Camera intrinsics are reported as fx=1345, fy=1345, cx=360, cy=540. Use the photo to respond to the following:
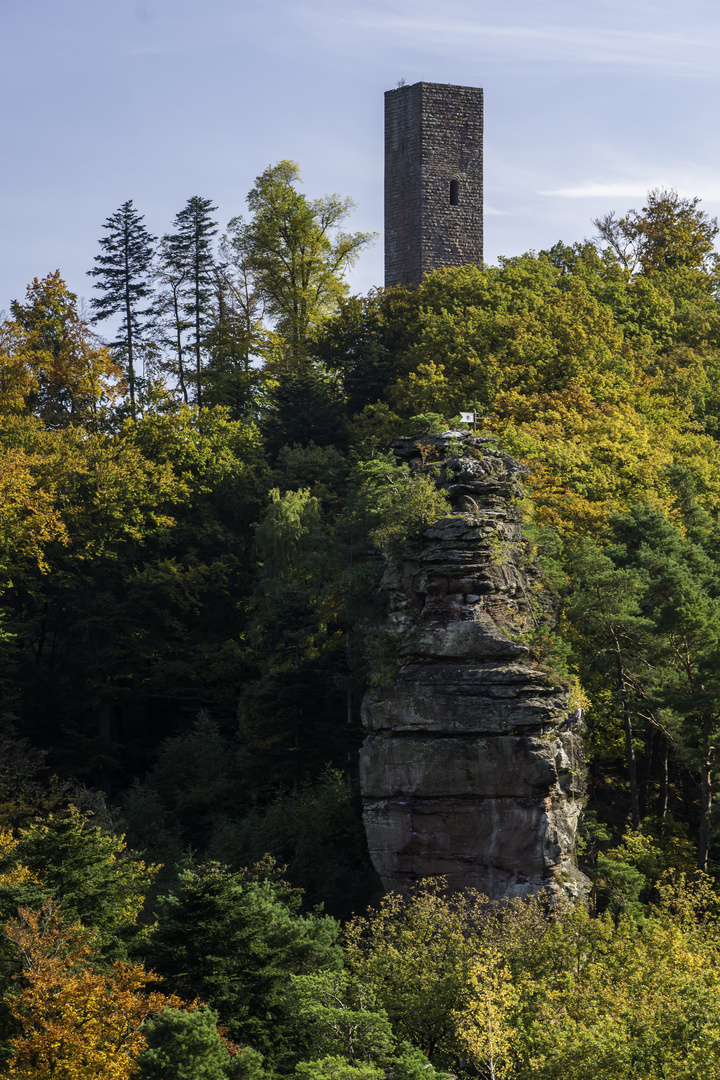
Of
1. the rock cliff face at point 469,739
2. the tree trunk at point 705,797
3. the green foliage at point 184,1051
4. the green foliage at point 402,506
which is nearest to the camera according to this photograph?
the green foliage at point 184,1051

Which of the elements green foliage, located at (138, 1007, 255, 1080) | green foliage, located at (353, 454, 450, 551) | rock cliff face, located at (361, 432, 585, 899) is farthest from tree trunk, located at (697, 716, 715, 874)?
green foliage, located at (138, 1007, 255, 1080)

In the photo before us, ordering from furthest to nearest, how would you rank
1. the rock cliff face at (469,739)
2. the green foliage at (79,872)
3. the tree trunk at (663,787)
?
the tree trunk at (663,787) → the rock cliff face at (469,739) → the green foliage at (79,872)

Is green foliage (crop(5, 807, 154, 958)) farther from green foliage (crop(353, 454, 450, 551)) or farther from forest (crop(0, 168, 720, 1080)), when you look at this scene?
green foliage (crop(353, 454, 450, 551))

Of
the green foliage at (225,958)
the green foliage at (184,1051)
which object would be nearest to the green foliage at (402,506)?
the green foliage at (225,958)

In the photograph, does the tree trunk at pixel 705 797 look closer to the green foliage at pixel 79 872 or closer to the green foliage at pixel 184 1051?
the green foliage at pixel 79 872

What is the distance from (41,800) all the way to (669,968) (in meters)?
17.3

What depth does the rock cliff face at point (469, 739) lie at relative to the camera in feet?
84.5

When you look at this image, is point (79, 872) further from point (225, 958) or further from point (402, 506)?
point (402, 506)

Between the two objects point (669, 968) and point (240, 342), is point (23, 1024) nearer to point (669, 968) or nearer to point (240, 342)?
point (669, 968)

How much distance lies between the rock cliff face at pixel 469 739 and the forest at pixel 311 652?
0.81m

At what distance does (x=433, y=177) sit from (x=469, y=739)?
98.4 feet

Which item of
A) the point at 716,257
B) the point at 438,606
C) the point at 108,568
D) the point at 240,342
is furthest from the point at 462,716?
the point at 716,257

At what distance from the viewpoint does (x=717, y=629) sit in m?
31.3

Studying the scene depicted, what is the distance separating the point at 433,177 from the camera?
50.5 m
